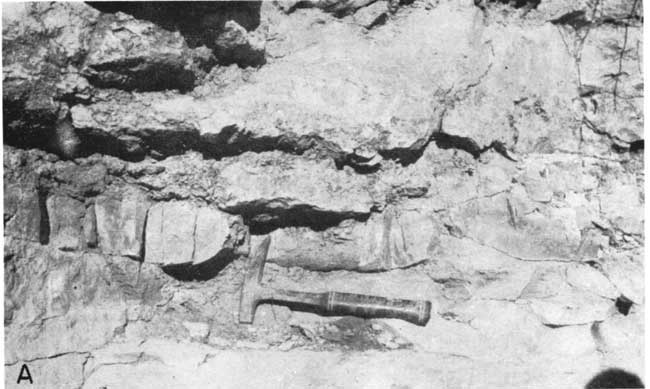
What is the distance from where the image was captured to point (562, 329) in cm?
273

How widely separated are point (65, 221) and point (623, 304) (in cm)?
275

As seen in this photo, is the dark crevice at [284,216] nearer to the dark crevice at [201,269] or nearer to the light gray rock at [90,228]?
the dark crevice at [201,269]

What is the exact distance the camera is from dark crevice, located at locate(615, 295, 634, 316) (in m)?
2.73

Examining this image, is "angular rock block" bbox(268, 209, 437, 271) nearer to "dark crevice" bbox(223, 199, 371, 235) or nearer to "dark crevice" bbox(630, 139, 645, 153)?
"dark crevice" bbox(223, 199, 371, 235)

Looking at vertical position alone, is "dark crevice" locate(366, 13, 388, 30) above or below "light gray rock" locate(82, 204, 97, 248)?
above

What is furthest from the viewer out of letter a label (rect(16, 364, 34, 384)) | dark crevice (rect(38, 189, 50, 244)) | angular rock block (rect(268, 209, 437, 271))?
angular rock block (rect(268, 209, 437, 271))

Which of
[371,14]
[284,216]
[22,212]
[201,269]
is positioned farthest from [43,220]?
[371,14]

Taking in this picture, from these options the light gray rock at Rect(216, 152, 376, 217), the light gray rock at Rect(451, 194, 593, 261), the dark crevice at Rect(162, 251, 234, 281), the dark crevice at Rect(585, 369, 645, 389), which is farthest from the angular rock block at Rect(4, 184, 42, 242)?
the dark crevice at Rect(585, 369, 645, 389)

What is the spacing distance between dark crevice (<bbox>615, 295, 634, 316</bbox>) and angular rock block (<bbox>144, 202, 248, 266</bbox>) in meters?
1.94

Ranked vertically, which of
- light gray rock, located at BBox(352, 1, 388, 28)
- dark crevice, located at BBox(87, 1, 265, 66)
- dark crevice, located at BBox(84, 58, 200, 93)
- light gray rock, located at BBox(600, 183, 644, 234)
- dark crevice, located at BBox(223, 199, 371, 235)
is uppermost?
light gray rock, located at BBox(352, 1, 388, 28)

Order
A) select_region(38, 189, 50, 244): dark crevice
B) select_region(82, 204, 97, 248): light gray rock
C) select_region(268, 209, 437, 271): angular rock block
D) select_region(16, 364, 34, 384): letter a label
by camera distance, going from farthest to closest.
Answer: select_region(268, 209, 437, 271): angular rock block < select_region(82, 204, 97, 248): light gray rock < select_region(38, 189, 50, 244): dark crevice < select_region(16, 364, 34, 384): letter a label

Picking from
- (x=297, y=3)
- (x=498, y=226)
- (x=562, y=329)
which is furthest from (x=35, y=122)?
(x=562, y=329)

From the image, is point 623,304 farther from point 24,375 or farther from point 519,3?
point 24,375

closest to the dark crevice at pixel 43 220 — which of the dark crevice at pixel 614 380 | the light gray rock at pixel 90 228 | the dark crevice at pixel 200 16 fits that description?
the light gray rock at pixel 90 228
